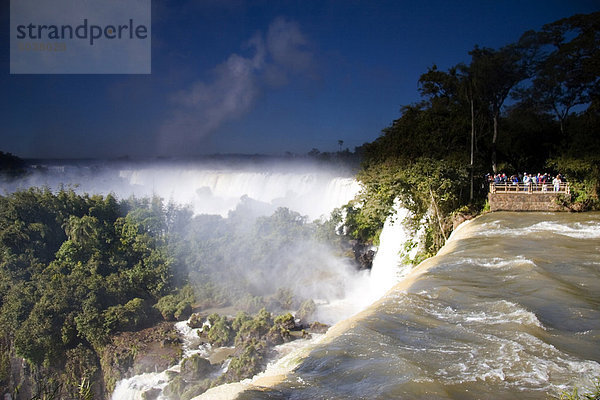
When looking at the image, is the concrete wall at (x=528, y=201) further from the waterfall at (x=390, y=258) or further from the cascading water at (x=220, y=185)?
the cascading water at (x=220, y=185)

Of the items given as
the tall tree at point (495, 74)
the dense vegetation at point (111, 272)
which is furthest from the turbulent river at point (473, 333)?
the dense vegetation at point (111, 272)

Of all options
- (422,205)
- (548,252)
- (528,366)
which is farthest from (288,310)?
(528,366)

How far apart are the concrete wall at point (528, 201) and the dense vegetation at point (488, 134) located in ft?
1.74

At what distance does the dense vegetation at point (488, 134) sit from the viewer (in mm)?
14570

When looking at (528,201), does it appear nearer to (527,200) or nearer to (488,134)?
(527,200)

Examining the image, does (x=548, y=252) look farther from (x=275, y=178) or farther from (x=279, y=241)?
(x=275, y=178)

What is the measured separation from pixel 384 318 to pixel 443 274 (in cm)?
227

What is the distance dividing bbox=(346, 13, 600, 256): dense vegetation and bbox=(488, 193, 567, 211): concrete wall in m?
0.53

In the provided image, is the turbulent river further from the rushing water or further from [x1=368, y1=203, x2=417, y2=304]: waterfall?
[x1=368, y1=203, x2=417, y2=304]: waterfall

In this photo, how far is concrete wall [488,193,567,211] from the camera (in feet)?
46.9

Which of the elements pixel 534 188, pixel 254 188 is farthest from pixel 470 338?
pixel 254 188

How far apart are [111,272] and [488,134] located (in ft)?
70.2

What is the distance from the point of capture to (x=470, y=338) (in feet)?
15.5

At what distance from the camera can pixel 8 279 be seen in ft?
70.3
